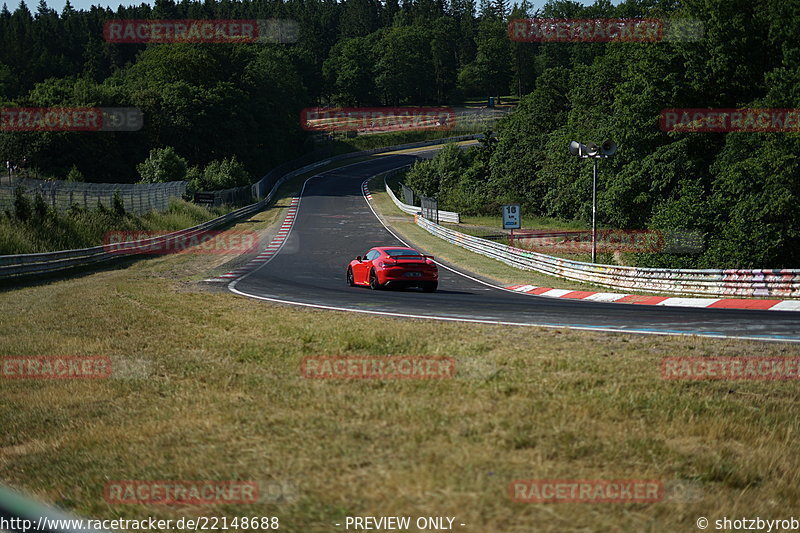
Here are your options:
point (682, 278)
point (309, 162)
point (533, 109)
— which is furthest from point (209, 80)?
point (682, 278)

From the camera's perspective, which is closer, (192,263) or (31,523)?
(31,523)

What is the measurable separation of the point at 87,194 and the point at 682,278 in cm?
3036

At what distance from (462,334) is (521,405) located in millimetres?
4565

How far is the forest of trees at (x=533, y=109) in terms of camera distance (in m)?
35.6

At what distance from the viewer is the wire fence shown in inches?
1262

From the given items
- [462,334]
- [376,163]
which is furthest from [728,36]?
[376,163]

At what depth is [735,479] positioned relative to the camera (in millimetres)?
4781

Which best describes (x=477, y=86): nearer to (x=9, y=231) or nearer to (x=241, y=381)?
(x=9, y=231)

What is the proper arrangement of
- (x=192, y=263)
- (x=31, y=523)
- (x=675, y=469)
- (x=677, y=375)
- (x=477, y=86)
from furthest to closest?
(x=477, y=86)
(x=192, y=263)
(x=677, y=375)
(x=675, y=469)
(x=31, y=523)

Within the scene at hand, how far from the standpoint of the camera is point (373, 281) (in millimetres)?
20875

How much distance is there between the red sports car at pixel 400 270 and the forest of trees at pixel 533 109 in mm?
14686

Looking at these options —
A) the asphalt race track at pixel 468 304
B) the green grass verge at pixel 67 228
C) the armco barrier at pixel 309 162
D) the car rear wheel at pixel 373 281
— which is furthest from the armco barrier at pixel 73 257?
the armco barrier at pixel 309 162

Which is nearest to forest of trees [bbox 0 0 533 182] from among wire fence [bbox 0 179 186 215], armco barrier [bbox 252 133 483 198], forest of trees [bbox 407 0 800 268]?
armco barrier [bbox 252 133 483 198]

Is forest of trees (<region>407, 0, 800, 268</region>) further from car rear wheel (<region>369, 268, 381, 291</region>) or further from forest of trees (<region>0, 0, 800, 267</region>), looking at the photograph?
car rear wheel (<region>369, 268, 381, 291</region>)
